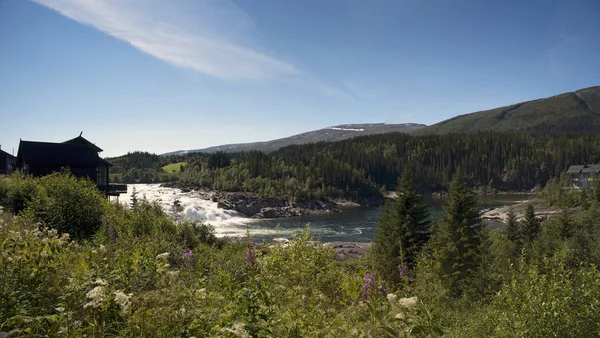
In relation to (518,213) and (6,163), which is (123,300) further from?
(518,213)

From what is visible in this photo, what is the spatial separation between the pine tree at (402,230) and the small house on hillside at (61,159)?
857 inches

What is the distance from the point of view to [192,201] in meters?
73.6

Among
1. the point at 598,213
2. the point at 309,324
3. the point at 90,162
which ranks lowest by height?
the point at 598,213

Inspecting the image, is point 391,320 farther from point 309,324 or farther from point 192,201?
point 192,201

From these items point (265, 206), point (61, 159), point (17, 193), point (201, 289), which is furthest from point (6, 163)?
point (265, 206)

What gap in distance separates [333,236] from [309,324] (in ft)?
159

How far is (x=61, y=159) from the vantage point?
2830cm

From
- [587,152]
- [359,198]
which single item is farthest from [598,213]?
[587,152]

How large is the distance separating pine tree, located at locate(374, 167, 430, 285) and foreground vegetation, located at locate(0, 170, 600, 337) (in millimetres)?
13018

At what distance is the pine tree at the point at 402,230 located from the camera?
81.4ft

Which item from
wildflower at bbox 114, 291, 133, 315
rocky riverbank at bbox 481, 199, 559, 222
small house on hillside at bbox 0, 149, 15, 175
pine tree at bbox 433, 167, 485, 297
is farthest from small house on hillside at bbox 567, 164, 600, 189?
wildflower at bbox 114, 291, 133, 315

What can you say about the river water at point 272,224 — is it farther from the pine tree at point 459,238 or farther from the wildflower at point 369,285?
the wildflower at point 369,285

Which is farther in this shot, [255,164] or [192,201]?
[255,164]

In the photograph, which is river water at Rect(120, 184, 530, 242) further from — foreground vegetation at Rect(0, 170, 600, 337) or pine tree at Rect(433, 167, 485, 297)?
foreground vegetation at Rect(0, 170, 600, 337)
